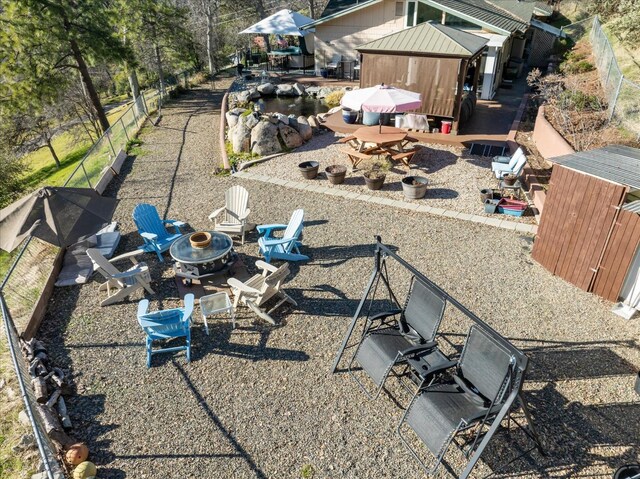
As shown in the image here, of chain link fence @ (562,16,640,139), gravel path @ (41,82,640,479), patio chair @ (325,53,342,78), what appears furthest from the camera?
patio chair @ (325,53,342,78)

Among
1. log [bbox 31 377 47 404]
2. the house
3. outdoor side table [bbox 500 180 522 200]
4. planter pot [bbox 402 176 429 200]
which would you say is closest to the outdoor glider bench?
log [bbox 31 377 47 404]

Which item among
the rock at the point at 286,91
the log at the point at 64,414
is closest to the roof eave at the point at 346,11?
the rock at the point at 286,91

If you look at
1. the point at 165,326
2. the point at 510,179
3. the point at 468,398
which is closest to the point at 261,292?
the point at 165,326

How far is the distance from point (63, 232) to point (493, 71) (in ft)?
62.7

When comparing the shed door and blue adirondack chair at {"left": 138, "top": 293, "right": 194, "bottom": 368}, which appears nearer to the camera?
blue adirondack chair at {"left": 138, "top": 293, "right": 194, "bottom": 368}

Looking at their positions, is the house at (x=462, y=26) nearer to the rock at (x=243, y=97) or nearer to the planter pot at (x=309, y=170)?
the rock at (x=243, y=97)

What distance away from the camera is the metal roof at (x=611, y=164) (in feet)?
23.2

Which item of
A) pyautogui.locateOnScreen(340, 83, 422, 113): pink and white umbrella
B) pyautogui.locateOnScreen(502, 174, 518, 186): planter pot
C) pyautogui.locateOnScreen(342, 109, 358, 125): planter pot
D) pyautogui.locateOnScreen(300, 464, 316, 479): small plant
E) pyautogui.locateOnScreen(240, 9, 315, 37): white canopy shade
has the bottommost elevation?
pyautogui.locateOnScreen(300, 464, 316, 479): small plant

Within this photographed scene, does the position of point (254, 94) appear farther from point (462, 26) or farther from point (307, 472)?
point (307, 472)

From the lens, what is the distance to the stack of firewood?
17.9 feet

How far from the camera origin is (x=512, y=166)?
11891 mm

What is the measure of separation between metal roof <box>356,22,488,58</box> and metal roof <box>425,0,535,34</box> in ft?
9.58

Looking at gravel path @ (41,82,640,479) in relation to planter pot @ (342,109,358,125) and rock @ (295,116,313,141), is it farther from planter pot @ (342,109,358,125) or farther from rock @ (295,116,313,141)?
planter pot @ (342,109,358,125)

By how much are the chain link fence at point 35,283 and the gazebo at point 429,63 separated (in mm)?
10557
